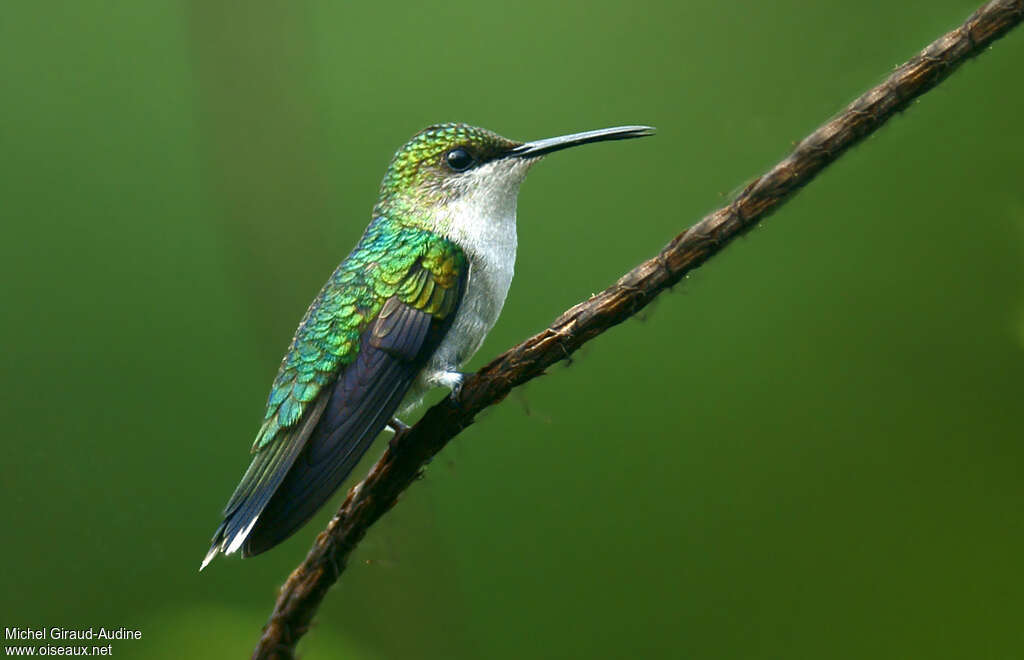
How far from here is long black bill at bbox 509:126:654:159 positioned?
2207mm

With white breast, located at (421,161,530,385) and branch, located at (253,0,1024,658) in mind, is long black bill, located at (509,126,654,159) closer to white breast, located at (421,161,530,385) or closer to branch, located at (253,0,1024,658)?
white breast, located at (421,161,530,385)

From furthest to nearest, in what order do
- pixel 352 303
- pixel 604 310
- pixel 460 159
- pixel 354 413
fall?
pixel 460 159, pixel 352 303, pixel 354 413, pixel 604 310

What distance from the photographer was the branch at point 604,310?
5.18 feet

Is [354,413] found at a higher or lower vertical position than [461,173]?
lower

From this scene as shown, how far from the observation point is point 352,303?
212cm

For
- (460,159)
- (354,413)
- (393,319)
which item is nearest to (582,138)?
(460,159)

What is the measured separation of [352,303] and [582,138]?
684mm

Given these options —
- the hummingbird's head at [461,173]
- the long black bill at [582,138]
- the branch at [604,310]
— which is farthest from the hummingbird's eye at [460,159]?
the branch at [604,310]

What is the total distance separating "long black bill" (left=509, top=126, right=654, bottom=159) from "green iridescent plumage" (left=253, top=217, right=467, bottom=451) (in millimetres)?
315

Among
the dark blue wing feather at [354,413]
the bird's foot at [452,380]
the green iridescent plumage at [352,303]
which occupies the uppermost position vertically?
the green iridescent plumage at [352,303]

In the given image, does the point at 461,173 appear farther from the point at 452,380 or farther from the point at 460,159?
the point at 452,380

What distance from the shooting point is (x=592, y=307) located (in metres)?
1.71

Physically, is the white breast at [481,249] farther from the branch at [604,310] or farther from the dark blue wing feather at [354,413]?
the branch at [604,310]

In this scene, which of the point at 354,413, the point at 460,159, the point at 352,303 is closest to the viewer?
the point at 354,413
